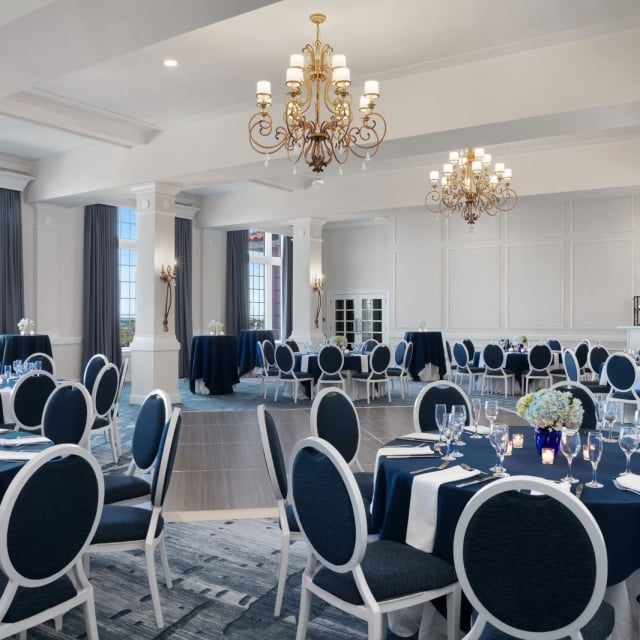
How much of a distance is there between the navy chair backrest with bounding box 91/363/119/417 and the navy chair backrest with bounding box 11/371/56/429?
582 mm

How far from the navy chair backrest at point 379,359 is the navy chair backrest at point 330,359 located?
619mm

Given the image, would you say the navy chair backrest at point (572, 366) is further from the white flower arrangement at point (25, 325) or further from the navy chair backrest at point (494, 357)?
the white flower arrangement at point (25, 325)

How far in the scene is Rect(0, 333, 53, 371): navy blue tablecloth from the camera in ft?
30.5

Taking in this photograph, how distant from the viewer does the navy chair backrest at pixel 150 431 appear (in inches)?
141

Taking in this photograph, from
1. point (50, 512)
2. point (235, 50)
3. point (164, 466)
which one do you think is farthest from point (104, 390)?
point (50, 512)

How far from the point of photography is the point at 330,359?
984 cm

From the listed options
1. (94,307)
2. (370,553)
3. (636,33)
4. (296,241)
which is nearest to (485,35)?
(636,33)

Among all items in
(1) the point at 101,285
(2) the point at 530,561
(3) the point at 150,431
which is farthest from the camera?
(1) the point at 101,285

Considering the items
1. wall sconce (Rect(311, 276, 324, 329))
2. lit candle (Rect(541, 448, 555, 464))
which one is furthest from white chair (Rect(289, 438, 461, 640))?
wall sconce (Rect(311, 276, 324, 329))

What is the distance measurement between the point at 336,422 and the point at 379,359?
642cm

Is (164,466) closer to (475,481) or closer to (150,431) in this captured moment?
(150,431)

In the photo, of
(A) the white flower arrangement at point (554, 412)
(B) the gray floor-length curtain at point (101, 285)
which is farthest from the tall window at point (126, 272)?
(A) the white flower arrangement at point (554, 412)

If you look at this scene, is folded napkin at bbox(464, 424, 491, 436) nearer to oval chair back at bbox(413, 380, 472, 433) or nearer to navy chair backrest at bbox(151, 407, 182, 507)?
oval chair back at bbox(413, 380, 472, 433)

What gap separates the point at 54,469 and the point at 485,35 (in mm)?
5339
